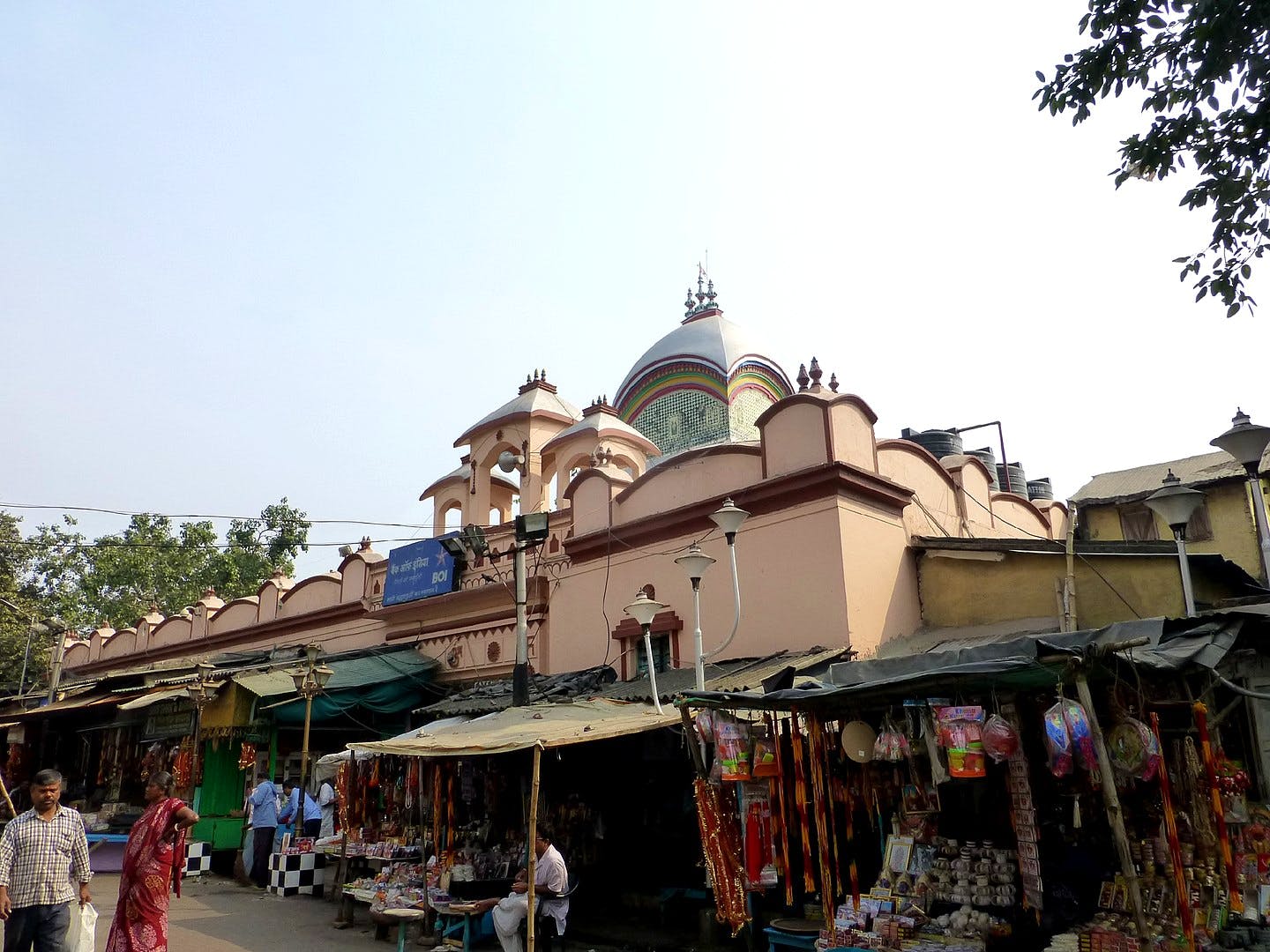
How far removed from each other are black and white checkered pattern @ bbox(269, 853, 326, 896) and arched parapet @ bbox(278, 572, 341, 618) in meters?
6.44

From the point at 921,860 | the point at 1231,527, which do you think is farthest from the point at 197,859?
the point at 1231,527

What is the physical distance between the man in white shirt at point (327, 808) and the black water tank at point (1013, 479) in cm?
1201

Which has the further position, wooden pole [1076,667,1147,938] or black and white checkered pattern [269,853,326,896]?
black and white checkered pattern [269,853,326,896]

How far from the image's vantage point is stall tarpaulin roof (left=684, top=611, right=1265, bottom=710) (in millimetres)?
5863

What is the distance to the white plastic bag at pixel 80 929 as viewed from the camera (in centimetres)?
621

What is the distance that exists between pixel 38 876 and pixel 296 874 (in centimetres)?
725

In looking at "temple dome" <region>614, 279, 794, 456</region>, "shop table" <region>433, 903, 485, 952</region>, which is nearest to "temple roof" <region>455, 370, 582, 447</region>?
"temple dome" <region>614, 279, 794, 456</region>

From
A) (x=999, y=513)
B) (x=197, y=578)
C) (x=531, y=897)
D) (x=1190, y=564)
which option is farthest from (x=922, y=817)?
(x=197, y=578)

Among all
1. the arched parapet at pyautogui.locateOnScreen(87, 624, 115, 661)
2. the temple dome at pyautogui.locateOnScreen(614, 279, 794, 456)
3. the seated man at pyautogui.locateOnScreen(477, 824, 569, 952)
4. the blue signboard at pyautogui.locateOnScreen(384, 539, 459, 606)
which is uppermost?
the temple dome at pyautogui.locateOnScreen(614, 279, 794, 456)

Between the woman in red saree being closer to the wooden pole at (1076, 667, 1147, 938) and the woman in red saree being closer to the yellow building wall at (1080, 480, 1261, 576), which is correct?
the wooden pole at (1076, 667, 1147, 938)

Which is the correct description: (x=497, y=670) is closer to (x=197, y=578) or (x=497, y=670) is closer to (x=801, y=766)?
(x=801, y=766)

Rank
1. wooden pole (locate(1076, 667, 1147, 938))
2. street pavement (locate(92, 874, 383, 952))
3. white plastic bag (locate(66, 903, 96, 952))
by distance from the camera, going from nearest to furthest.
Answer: wooden pole (locate(1076, 667, 1147, 938)) < white plastic bag (locate(66, 903, 96, 952)) < street pavement (locate(92, 874, 383, 952))

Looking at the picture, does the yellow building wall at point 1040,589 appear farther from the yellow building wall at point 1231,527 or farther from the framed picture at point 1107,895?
the yellow building wall at point 1231,527

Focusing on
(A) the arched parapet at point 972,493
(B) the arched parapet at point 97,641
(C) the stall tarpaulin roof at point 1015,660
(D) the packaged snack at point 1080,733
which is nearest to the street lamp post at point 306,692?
(C) the stall tarpaulin roof at point 1015,660
